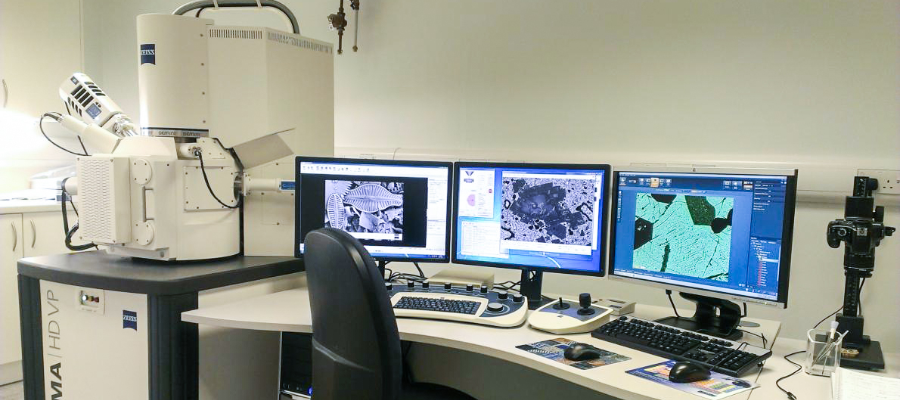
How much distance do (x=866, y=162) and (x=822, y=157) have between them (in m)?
0.11

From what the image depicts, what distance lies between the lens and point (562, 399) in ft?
6.93

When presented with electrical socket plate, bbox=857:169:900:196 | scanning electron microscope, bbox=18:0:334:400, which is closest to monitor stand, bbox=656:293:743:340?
electrical socket plate, bbox=857:169:900:196

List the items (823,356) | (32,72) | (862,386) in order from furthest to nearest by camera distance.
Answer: (32,72), (823,356), (862,386)

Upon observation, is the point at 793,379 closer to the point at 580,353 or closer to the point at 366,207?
the point at 580,353

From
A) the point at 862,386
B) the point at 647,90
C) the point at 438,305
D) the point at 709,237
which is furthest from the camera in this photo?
the point at 647,90

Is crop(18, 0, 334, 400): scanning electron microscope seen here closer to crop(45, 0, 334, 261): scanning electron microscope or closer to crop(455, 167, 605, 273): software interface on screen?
crop(45, 0, 334, 261): scanning electron microscope

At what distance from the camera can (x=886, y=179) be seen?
5.49 feet

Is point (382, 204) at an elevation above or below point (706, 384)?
above

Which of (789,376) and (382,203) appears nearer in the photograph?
(789,376)

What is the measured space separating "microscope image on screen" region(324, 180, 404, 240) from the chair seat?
52cm

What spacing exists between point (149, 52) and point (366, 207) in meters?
0.85

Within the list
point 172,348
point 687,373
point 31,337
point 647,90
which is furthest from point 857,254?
point 31,337

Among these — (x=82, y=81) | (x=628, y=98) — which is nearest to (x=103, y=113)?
(x=82, y=81)

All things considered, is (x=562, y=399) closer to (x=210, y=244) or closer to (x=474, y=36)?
(x=210, y=244)
